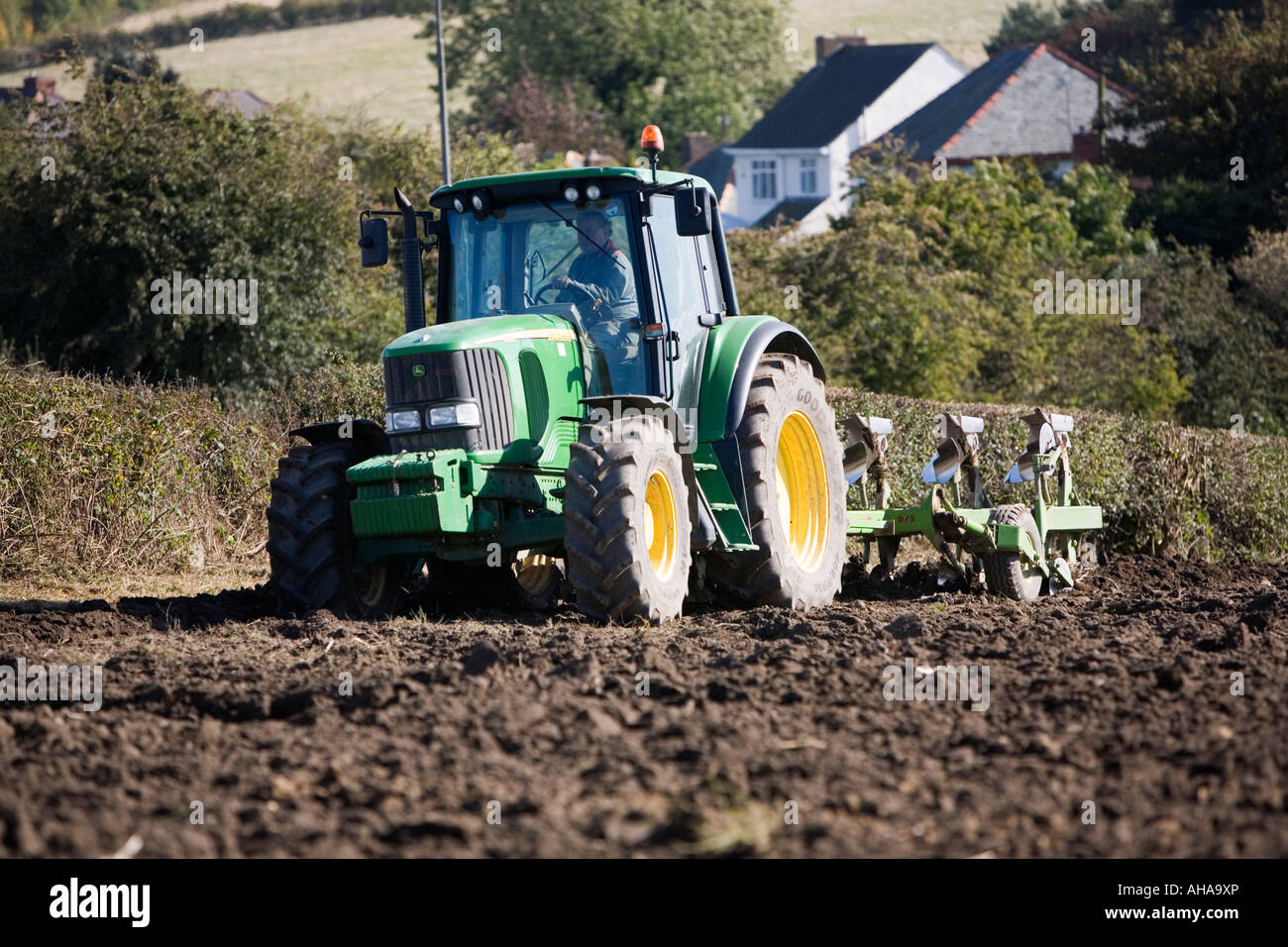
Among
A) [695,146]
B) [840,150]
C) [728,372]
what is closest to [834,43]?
[695,146]

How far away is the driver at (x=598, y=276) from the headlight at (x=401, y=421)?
1.16 meters

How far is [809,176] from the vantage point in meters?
53.7

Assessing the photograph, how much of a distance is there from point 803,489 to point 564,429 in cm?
209

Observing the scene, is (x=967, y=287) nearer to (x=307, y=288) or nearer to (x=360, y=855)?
(x=307, y=288)

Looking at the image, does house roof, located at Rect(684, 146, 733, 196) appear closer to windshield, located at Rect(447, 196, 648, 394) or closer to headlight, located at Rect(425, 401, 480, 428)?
windshield, located at Rect(447, 196, 648, 394)

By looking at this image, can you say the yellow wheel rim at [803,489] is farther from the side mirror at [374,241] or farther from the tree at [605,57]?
the tree at [605,57]

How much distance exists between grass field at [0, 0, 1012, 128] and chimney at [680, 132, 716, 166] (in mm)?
9269

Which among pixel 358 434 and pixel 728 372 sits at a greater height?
pixel 728 372

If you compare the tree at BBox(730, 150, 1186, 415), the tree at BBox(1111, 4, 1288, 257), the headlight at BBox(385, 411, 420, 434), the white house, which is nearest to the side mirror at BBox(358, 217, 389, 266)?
the headlight at BBox(385, 411, 420, 434)

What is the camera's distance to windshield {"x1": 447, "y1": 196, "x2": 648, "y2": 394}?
28.3 ft

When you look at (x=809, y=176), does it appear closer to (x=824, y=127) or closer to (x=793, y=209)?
(x=824, y=127)

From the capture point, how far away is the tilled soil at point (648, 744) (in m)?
4.28

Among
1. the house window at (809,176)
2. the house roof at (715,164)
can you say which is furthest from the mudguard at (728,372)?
the house window at (809,176)

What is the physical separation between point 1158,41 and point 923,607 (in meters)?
46.9
